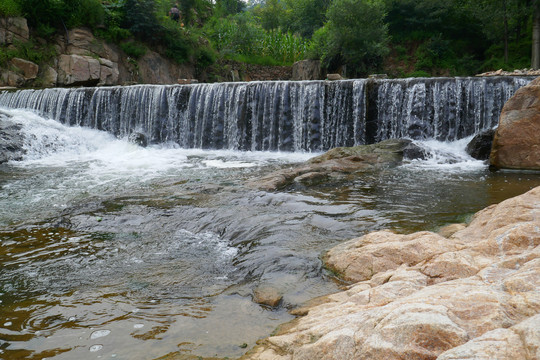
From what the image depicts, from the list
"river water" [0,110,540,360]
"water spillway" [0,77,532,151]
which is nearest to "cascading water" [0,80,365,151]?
"water spillway" [0,77,532,151]

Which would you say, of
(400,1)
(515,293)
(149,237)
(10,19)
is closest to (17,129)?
(10,19)

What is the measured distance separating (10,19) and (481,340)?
831 inches

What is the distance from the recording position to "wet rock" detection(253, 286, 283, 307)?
3236mm

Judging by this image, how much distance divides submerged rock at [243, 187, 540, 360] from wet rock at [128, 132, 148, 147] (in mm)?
11178

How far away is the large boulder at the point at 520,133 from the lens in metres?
8.10

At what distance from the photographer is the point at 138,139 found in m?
13.9

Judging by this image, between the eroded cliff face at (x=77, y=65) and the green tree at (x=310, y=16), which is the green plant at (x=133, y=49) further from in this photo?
the green tree at (x=310, y=16)

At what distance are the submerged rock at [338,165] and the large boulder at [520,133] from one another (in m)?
2.05

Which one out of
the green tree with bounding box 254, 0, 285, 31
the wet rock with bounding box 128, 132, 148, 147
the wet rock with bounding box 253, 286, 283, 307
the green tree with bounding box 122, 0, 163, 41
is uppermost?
the green tree with bounding box 254, 0, 285, 31

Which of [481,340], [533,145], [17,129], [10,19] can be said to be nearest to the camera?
[481,340]

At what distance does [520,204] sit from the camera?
373cm

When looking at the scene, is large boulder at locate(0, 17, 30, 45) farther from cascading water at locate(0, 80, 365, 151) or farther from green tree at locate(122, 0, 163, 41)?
green tree at locate(122, 0, 163, 41)

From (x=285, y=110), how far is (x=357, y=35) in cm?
1204

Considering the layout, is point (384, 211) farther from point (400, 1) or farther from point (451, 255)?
point (400, 1)
